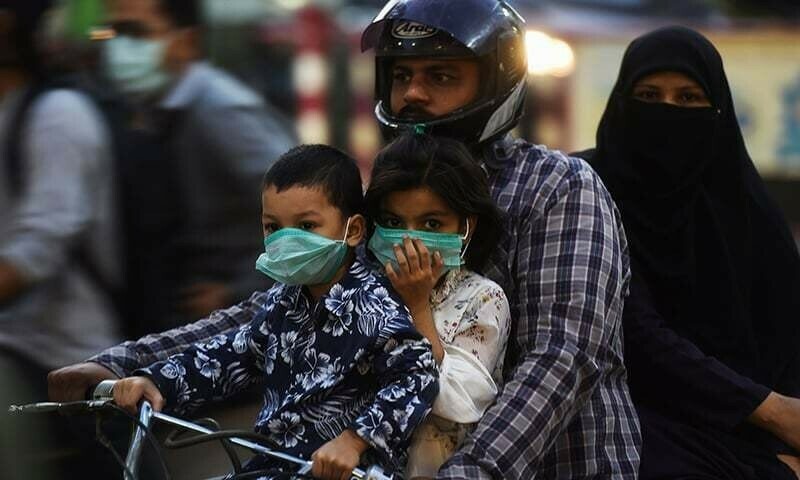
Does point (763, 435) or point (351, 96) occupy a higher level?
point (763, 435)

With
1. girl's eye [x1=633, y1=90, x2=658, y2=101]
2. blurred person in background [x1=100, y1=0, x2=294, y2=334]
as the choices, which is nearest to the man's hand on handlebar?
blurred person in background [x1=100, y1=0, x2=294, y2=334]

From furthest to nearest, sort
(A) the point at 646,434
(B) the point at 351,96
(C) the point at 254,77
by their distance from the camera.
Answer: (B) the point at 351,96 < (C) the point at 254,77 < (A) the point at 646,434

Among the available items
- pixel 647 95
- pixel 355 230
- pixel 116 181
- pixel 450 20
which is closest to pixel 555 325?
pixel 355 230

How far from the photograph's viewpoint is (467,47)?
3049 mm

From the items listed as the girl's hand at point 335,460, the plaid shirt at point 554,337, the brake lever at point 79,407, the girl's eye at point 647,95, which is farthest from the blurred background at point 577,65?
the girl's hand at point 335,460

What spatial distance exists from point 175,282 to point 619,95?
1.47 meters

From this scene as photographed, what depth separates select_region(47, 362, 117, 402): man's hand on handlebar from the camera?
298cm

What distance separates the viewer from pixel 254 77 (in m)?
10.0

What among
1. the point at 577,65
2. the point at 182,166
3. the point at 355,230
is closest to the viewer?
the point at 355,230

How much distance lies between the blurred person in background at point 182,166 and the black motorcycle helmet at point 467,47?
149 centimetres

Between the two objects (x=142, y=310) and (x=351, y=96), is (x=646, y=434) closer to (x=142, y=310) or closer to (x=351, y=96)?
(x=142, y=310)

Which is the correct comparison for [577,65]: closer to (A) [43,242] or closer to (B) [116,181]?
(B) [116,181]

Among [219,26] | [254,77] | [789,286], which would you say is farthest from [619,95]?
[254,77]

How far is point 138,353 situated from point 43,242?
42.4 inches
